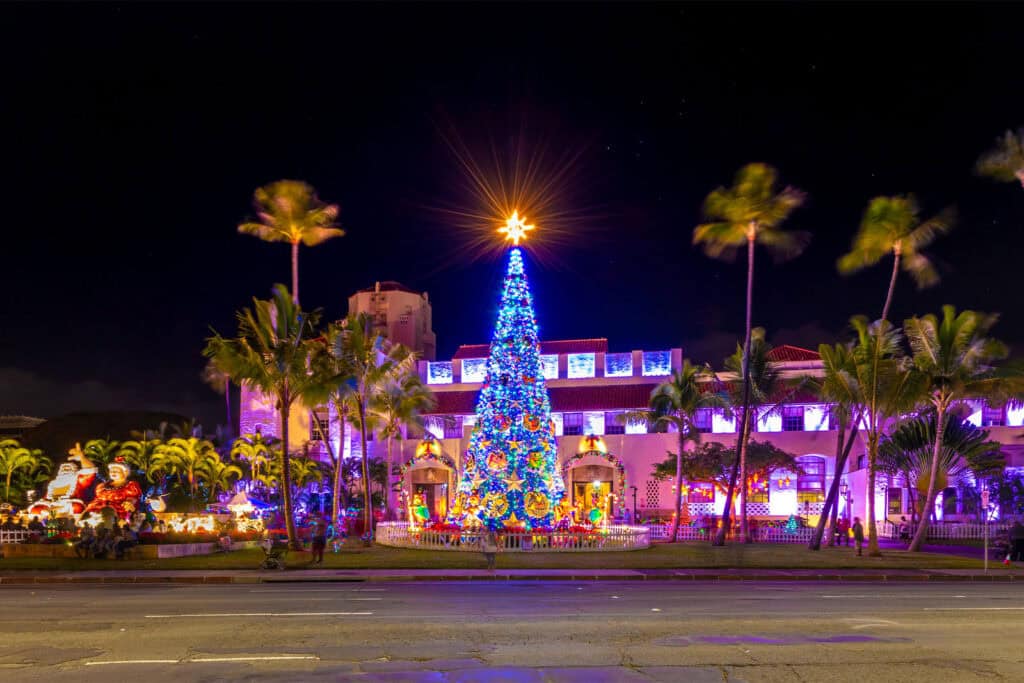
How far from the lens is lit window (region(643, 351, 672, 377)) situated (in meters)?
50.8

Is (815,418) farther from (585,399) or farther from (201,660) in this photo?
(201,660)

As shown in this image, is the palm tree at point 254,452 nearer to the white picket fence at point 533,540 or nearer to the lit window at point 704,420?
the white picket fence at point 533,540

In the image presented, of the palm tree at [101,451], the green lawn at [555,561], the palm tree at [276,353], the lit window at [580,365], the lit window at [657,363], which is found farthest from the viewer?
the lit window at [580,365]

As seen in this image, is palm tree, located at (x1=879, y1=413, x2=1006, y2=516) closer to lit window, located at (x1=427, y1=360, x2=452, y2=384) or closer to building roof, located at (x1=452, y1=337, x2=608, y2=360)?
building roof, located at (x1=452, y1=337, x2=608, y2=360)

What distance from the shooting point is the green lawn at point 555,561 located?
80.1 feet

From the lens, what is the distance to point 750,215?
3203cm

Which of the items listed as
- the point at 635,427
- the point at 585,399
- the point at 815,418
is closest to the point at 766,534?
the point at 815,418

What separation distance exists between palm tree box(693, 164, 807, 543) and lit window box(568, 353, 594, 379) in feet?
64.7

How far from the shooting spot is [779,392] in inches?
1849

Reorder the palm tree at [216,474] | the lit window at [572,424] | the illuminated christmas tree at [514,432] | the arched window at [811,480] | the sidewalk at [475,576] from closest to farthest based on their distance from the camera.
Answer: the sidewalk at [475,576], the illuminated christmas tree at [514,432], the palm tree at [216,474], the arched window at [811,480], the lit window at [572,424]

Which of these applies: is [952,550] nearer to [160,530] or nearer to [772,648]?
[772,648]

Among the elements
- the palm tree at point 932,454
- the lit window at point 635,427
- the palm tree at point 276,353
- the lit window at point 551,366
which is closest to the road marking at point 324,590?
the palm tree at point 276,353

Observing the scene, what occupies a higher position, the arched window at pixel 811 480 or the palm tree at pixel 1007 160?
the palm tree at pixel 1007 160

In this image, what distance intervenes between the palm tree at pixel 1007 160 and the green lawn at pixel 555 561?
11.7 m
